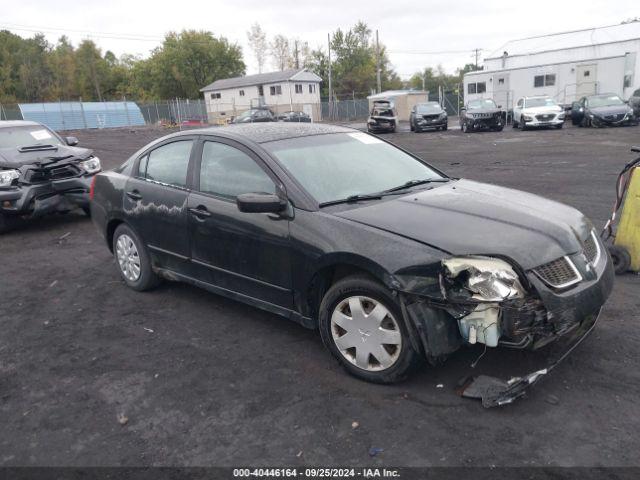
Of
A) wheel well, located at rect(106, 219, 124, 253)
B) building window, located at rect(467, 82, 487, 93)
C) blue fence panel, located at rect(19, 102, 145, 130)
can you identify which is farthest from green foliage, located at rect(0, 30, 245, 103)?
wheel well, located at rect(106, 219, 124, 253)

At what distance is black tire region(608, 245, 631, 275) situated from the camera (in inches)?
201

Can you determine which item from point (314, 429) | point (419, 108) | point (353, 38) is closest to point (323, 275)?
point (314, 429)

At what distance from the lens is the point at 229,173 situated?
4316 mm

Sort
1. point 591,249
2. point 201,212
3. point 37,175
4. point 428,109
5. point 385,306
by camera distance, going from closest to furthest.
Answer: point 385,306 < point 591,249 < point 201,212 < point 37,175 < point 428,109

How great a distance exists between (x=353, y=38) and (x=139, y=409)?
8214cm

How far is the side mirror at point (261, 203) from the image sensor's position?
3.67 metres

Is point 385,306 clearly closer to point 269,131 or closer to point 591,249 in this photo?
point 591,249

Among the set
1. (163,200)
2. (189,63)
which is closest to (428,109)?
(163,200)

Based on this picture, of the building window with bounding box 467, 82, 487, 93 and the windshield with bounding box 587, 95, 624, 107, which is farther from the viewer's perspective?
the building window with bounding box 467, 82, 487, 93

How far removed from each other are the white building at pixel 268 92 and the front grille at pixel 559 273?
Result: 166 feet

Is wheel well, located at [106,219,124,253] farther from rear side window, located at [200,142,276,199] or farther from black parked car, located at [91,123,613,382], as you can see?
rear side window, located at [200,142,276,199]

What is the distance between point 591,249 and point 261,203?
221 cm

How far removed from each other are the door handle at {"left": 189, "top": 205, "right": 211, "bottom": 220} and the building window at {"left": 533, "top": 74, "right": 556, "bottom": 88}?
3334 cm

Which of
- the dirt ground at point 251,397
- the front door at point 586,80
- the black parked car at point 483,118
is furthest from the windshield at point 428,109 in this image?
the dirt ground at point 251,397
